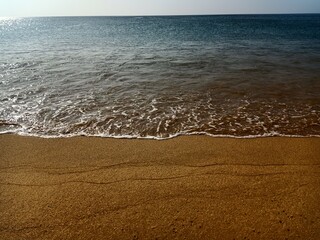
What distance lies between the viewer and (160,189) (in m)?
5.07

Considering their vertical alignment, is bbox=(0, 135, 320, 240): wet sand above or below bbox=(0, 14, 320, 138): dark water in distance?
below

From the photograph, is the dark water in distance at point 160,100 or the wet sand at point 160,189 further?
the dark water in distance at point 160,100

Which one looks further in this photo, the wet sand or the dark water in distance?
the dark water in distance

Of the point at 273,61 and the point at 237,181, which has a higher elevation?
the point at 273,61

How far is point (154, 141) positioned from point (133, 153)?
2.87 ft

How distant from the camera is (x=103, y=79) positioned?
46.1ft

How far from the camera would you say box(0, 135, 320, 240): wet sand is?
13.8 feet

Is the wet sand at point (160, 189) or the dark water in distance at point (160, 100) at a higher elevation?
the dark water in distance at point (160, 100)

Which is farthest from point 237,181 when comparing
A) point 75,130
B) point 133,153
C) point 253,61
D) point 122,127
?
point 253,61

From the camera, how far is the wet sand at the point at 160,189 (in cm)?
420

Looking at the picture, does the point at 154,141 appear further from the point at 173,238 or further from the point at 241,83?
the point at 241,83

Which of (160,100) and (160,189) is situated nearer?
(160,189)

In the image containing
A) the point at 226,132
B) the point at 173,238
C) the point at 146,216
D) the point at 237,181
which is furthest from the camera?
the point at 226,132

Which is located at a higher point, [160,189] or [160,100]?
[160,100]
